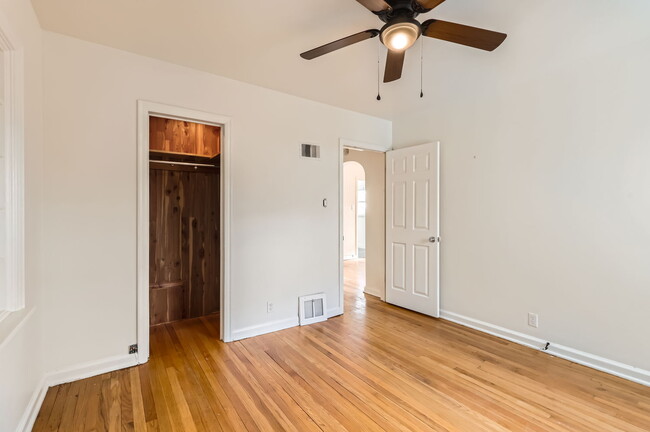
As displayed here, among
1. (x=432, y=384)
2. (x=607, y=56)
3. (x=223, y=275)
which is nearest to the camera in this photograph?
(x=432, y=384)

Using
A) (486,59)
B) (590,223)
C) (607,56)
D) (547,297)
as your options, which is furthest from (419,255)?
(607,56)

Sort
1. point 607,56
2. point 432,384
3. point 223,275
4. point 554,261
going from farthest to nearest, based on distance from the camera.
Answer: point 223,275, point 554,261, point 607,56, point 432,384

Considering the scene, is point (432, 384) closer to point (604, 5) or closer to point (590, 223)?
point (590, 223)

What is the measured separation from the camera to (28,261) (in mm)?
1889

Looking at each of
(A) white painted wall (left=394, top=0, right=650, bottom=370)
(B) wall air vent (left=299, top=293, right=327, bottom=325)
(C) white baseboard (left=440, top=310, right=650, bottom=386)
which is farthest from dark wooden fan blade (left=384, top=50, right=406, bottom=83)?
(C) white baseboard (left=440, top=310, right=650, bottom=386)

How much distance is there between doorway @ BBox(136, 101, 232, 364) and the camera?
3.14 meters

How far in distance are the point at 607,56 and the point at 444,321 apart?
297 cm

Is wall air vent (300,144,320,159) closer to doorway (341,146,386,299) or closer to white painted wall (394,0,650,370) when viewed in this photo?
doorway (341,146,386,299)

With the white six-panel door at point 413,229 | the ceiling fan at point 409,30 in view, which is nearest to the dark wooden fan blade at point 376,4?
the ceiling fan at point 409,30

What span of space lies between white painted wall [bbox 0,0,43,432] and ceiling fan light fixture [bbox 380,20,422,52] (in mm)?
1944

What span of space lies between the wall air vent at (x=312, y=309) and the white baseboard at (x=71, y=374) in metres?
1.65

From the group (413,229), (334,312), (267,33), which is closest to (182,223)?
(334,312)

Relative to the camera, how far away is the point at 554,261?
9.24 ft

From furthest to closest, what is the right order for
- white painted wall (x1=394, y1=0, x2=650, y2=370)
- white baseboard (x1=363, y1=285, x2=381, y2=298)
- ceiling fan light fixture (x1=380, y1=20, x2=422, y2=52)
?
white baseboard (x1=363, y1=285, x2=381, y2=298)
white painted wall (x1=394, y1=0, x2=650, y2=370)
ceiling fan light fixture (x1=380, y1=20, x2=422, y2=52)
